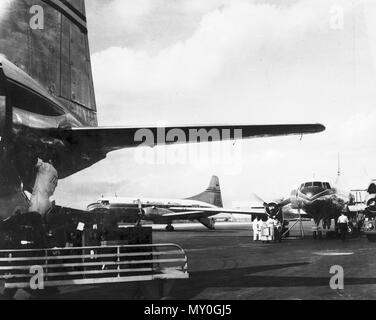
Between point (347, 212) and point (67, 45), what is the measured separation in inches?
882

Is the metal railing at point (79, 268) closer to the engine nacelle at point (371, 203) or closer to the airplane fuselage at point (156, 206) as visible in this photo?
the engine nacelle at point (371, 203)

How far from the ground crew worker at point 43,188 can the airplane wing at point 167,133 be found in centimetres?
288

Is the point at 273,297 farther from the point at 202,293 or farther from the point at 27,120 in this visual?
the point at 27,120

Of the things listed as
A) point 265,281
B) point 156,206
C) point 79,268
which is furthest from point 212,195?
point 79,268

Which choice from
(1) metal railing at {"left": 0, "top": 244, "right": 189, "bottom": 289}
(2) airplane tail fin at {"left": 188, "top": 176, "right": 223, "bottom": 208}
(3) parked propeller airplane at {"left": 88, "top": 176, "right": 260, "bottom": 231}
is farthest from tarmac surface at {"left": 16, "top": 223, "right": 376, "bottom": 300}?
(2) airplane tail fin at {"left": 188, "top": 176, "right": 223, "bottom": 208}

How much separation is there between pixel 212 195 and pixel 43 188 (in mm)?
56103

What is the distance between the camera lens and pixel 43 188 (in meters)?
8.74

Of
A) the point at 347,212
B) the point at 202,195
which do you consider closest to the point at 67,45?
the point at 347,212

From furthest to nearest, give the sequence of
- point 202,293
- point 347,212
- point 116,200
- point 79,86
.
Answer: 1. point 116,200
2. point 347,212
3. point 79,86
4. point 202,293

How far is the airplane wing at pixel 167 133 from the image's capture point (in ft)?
39.0

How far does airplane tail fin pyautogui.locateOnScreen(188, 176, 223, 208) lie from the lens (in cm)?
6391

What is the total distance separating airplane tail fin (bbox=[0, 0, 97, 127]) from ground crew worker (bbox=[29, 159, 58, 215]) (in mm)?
3758

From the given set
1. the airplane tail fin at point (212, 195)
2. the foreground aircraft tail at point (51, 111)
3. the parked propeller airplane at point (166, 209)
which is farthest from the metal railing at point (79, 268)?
→ the airplane tail fin at point (212, 195)
